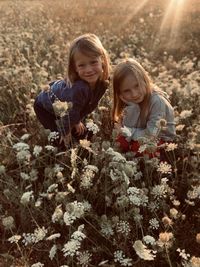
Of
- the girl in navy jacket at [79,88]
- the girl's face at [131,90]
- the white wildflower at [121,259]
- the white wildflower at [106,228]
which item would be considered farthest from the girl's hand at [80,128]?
the white wildflower at [121,259]

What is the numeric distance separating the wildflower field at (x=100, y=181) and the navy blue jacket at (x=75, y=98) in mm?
137

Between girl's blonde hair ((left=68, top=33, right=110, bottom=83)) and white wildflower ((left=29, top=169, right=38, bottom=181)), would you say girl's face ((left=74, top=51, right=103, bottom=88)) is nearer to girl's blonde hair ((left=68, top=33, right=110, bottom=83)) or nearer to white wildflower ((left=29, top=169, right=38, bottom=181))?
girl's blonde hair ((left=68, top=33, right=110, bottom=83))

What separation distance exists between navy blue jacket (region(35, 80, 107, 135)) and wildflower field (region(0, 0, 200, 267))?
0.14 m

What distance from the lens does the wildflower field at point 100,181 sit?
3.40 metres

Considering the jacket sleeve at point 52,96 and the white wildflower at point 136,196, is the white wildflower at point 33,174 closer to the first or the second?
the white wildflower at point 136,196

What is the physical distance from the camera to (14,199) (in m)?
4.07

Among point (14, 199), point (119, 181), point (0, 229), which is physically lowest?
point (0, 229)

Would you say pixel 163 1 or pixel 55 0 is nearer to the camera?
pixel 163 1

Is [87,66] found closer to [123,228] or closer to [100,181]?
[100,181]

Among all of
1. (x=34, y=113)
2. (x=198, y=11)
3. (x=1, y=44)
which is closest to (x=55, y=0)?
(x=198, y=11)

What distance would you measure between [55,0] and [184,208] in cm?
1260

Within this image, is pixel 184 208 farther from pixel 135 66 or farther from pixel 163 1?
pixel 163 1

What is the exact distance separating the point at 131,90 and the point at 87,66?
514 mm

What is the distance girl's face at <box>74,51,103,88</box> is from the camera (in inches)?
182
